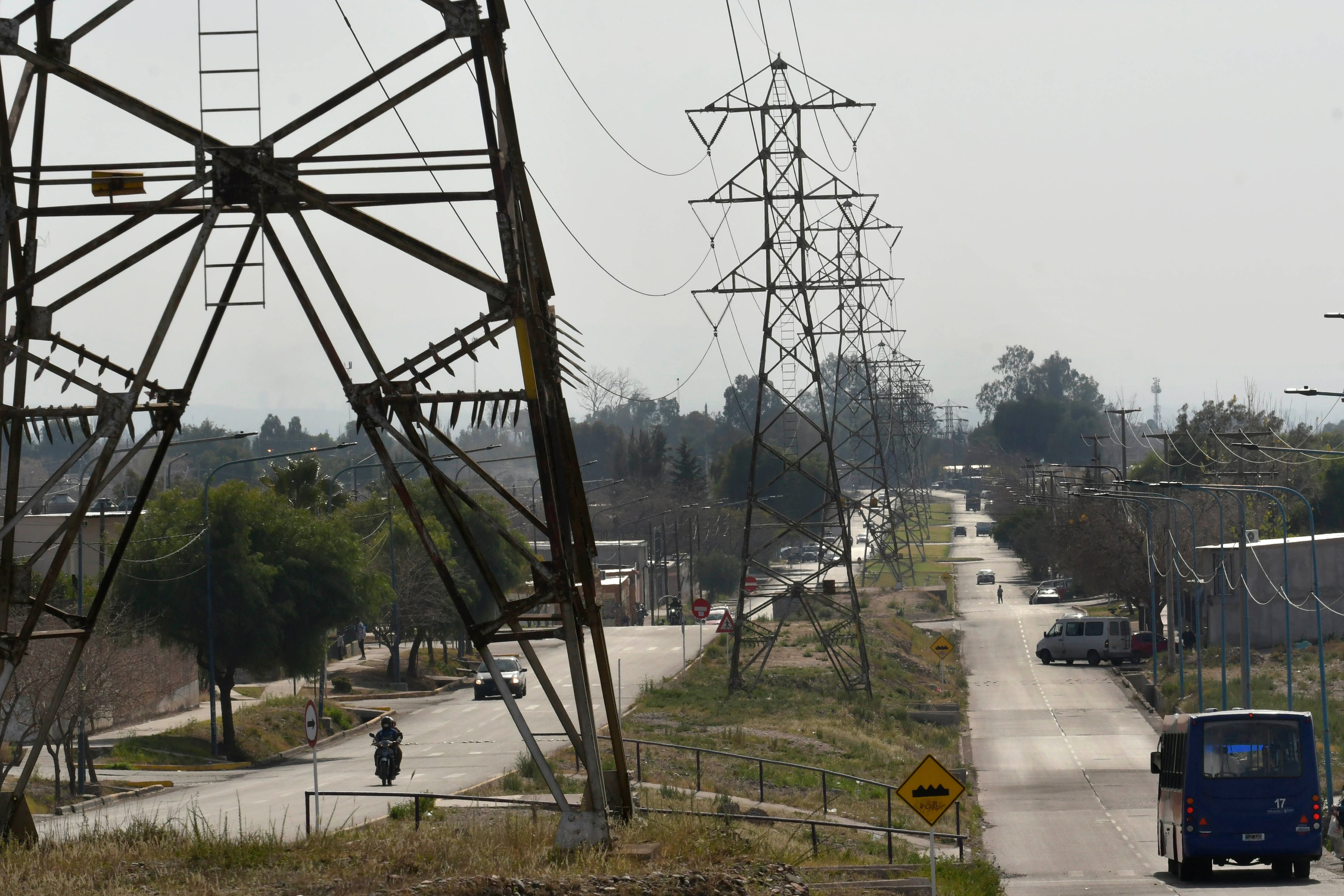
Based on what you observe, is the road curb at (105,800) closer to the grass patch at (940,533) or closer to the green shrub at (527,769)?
the green shrub at (527,769)

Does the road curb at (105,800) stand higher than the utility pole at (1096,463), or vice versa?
the utility pole at (1096,463)

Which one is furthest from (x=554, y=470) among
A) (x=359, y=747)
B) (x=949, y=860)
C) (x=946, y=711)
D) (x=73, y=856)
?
(x=946, y=711)

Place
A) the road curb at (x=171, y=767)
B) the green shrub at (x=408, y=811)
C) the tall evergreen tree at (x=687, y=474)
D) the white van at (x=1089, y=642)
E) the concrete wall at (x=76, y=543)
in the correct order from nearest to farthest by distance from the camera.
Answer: the green shrub at (x=408, y=811) < the road curb at (x=171, y=767) < the concrete wall at (x=76, y=543) < the white van at (x=1089, y=642) < the tall evergreen tree at (x=687, y=474)

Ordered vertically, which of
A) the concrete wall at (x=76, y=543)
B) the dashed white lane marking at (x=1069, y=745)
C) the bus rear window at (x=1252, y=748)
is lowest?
the dashed white lane marking at (x=1069, y=745)

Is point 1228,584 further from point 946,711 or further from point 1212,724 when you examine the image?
point 1212,724

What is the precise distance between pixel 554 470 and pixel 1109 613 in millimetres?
84577

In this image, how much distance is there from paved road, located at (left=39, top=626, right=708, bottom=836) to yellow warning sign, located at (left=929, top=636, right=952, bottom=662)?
9850 mm

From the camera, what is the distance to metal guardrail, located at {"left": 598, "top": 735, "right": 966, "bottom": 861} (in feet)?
83.7

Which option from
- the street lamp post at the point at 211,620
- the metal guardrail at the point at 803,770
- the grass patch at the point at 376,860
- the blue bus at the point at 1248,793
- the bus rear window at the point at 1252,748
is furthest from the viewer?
the street lamp post at the point at 211,620

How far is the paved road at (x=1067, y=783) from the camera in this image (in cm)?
2389

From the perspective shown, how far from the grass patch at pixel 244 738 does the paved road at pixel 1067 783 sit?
66.7ft

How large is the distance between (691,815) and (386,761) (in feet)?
49.8

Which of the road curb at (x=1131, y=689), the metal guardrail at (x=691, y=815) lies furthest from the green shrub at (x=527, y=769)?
the road curb at (x=1131, y=689)

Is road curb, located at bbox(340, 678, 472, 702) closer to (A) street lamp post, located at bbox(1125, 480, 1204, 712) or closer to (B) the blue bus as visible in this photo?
(A) street lamp post, located at bbox(1125, 480, 1204, 712)
